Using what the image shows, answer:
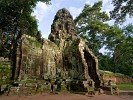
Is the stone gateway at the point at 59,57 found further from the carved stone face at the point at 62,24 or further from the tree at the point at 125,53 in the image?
the tree at the point at 125,53

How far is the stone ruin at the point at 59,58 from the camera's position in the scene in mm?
13500

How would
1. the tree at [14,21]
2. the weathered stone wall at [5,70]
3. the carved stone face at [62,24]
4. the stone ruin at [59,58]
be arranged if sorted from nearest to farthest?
the weathered stone wall at [5,70], the stone ruin at [59,58], the carved stone face at [62,24], the tree at [14,21]

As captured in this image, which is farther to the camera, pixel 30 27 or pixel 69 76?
pixel 30 27

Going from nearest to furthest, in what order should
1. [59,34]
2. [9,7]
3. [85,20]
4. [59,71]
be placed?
[59,71], [59,34], [9,7], [85,20]

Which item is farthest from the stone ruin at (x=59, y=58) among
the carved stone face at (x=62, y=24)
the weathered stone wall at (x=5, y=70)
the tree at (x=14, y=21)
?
the tree at (x=14, y=21)

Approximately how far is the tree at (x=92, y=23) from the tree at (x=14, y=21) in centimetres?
920

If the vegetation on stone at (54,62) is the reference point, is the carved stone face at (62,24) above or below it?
above

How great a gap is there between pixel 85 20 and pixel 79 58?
21053mm

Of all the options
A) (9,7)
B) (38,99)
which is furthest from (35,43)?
(9,7)

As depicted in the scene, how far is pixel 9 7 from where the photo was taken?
28.2 m

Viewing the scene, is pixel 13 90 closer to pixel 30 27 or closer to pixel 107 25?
pixel 30 27

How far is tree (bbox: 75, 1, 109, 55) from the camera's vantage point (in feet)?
117

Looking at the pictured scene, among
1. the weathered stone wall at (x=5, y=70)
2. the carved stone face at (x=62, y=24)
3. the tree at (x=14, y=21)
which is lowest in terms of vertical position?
the weathered stone wall at (x=5, y=70)

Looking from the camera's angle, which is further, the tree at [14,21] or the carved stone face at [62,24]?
the tree at [14,21]
